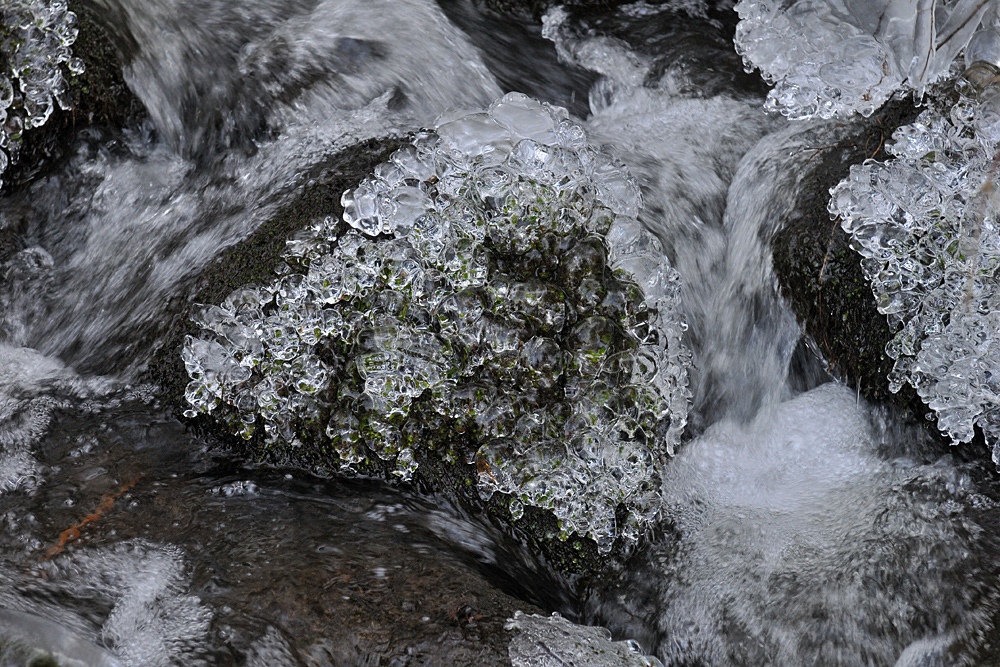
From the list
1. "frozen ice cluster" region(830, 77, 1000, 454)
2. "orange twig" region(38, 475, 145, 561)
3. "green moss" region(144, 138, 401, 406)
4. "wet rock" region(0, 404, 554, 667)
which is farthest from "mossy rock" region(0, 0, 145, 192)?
"frozen ice cluster" region(830, 77, 1000, 454)

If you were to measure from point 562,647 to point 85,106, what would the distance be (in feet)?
11.2

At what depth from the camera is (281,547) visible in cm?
251

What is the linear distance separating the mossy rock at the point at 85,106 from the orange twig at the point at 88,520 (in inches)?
83.4

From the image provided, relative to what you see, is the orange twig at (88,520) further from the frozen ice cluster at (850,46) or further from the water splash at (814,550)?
the frozen ice cluster at (850,46)

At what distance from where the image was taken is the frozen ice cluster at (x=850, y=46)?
3.06 meters

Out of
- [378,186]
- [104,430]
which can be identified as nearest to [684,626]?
[378,186]

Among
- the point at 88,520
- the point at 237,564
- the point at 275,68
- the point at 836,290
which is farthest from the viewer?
the point at 275,68

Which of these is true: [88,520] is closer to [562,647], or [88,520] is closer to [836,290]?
[562,647]

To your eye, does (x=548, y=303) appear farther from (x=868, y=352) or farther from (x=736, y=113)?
(x=736, y=113)

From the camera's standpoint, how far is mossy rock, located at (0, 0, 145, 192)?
391 cm

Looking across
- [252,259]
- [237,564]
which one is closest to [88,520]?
[237,564]

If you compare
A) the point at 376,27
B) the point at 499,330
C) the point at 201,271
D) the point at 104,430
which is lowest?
the point at 104,430

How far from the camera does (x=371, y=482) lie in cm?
290

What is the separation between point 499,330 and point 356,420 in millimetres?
590
